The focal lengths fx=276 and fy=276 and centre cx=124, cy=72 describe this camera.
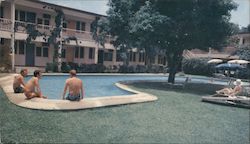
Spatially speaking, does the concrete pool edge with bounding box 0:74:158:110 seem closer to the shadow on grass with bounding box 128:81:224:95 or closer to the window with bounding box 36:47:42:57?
the shadow on grass with bounding box 128:81:224:95

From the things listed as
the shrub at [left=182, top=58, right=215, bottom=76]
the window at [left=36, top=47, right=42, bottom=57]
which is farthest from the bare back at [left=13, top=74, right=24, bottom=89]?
the shrub at [left=182, top=58, right=215, bottom=76]

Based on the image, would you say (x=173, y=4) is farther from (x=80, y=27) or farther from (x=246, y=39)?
(x=246, y=39)

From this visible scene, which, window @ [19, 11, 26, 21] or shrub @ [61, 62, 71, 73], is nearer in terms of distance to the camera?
shrub @ [61, 62, 71, 73]

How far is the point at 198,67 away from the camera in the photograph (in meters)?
38.0

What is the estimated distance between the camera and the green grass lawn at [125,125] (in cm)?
756

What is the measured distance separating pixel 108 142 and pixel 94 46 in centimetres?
2733

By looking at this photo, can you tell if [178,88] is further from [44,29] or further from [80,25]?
[80,25]

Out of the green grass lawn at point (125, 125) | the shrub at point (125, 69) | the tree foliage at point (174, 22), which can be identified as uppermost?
the tree foliage at point (174, 22)

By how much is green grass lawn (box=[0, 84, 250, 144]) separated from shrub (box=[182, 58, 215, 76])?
25.7 meters

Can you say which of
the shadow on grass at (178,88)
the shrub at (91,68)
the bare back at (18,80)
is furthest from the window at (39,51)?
the bare back at (18,80)

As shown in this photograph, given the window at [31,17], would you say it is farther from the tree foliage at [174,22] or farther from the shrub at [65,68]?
the tree foliage at [174,22]

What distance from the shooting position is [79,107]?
32.0 feet

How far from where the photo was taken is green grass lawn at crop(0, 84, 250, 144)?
756cm

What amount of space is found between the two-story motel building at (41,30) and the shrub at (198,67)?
10.9 m
